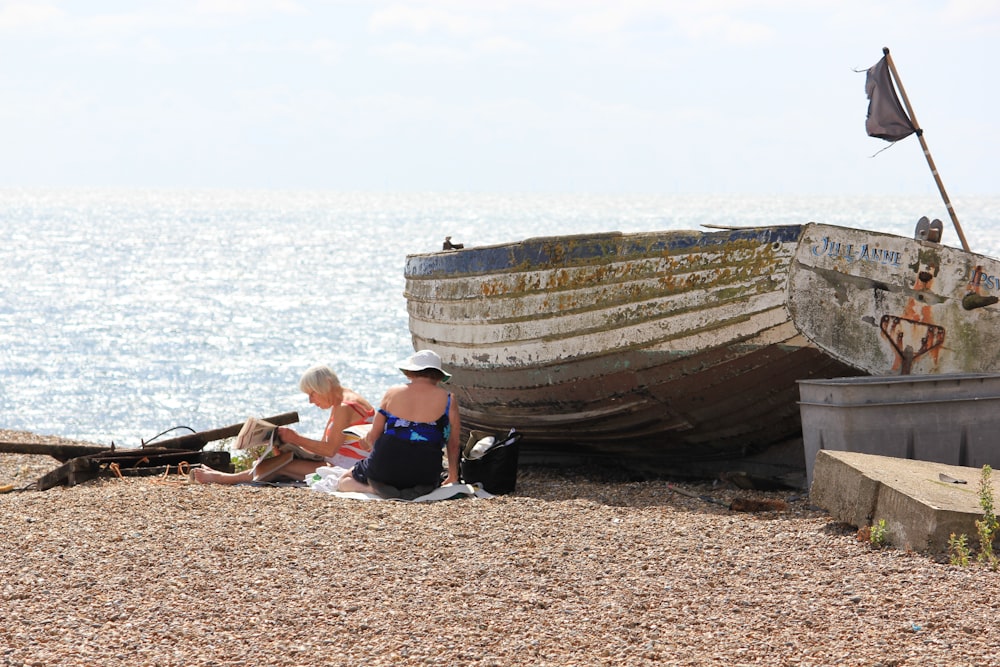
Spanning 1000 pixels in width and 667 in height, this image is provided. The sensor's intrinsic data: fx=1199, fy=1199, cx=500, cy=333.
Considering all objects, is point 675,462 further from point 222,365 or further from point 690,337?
point 222,365

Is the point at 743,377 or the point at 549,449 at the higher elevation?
the point at 743,377

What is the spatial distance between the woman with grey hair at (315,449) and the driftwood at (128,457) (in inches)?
12.9

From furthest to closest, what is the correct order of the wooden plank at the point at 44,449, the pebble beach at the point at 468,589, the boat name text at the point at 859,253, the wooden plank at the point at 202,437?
1. the wooden plank at the point at 202,437
2. the wooden plank at the point at 44,449
3. the boat name text at the point at 859,253
4. the pebble beach at the point at 468,589

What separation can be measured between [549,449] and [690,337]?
2.34 meters

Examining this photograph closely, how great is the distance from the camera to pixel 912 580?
4984 millimetres

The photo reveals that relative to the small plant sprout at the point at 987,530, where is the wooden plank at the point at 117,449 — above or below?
below

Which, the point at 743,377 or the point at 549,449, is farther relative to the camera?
the point at 549,449

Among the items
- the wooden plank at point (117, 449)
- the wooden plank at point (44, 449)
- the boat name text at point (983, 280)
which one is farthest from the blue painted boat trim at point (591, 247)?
the wooden plank at point (44, 449)

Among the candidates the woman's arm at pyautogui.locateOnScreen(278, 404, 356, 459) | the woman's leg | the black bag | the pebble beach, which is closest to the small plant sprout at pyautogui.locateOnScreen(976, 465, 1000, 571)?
the pebble beach

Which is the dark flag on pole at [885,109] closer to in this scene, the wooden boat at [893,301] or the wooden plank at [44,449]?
the wooden boat at [893,301]

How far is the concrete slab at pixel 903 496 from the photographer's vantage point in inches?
209

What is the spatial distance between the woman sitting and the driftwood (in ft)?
4.60

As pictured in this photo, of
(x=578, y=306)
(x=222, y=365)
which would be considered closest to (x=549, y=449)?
(x=578, y=306)

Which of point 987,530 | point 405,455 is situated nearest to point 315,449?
point 405,455
